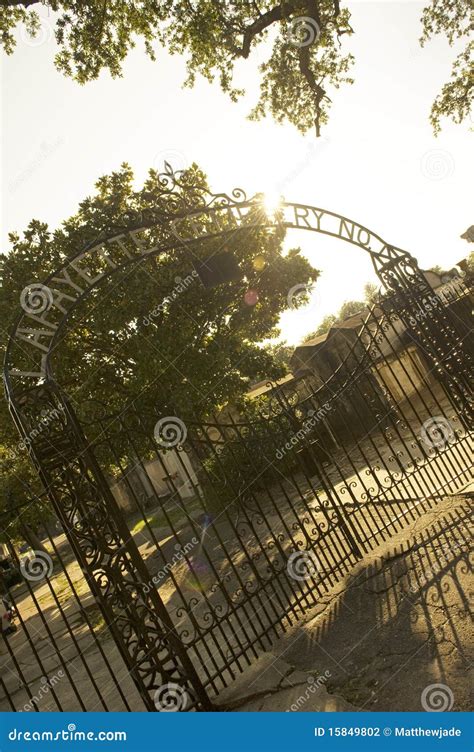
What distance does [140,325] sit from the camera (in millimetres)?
Result: 15016

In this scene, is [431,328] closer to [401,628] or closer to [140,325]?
[401,628]

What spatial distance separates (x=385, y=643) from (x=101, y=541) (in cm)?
284

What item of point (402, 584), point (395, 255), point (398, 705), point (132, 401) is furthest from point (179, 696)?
point (132, 401)

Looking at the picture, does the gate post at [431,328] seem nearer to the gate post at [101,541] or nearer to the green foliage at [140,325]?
the gate post at [101,541]

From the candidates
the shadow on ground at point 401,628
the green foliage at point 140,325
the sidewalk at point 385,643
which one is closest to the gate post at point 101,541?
the sidewalk at point 385,643

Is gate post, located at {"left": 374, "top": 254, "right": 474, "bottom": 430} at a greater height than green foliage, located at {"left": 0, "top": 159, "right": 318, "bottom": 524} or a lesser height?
lesser

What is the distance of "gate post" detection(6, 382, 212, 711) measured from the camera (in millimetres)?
4367

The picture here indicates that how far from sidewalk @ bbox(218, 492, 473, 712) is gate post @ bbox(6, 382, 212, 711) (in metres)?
0.72

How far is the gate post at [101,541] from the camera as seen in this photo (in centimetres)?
437

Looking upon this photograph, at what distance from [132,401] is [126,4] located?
10.3 metres

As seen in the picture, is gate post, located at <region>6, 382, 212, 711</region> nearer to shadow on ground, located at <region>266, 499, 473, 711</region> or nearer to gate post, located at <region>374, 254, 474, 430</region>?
shadow on ground, located at <region>266, 499, 473, 711</region>

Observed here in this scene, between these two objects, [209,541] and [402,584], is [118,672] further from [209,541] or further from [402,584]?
[209,541]

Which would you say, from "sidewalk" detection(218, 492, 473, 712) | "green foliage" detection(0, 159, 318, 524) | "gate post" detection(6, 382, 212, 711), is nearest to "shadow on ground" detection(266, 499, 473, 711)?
"sidewalk" detection(218, 492, 473, 712)

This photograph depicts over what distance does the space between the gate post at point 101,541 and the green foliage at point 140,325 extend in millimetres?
9031
